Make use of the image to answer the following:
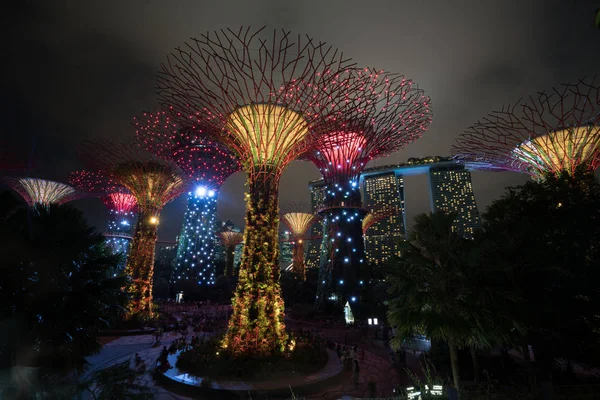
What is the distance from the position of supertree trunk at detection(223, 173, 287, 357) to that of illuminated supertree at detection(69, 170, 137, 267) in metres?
12.9

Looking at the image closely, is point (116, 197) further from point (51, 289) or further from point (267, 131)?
point (51, 289)

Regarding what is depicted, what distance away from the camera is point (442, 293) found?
23.4ft

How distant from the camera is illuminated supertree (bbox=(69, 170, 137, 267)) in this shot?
2797cm

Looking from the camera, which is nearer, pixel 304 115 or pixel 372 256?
pixel 304 115

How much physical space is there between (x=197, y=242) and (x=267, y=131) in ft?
136

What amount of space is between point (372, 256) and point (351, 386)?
94937mm

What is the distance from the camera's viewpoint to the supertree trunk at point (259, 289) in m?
10.3

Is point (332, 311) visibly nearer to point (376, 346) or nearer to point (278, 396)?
point (376, 346)

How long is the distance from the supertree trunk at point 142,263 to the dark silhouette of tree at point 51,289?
13.8m

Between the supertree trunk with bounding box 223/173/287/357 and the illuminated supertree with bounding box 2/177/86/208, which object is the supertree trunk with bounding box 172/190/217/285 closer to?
the illuminated supertree with bounding box 2/177/86/208

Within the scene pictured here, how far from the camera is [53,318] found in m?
5.98

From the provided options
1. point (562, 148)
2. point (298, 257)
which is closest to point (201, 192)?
point (298, 257)

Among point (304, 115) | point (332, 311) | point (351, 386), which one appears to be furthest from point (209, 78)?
point (332, 311)

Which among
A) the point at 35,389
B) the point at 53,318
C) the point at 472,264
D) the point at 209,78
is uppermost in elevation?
the point at 209,78
